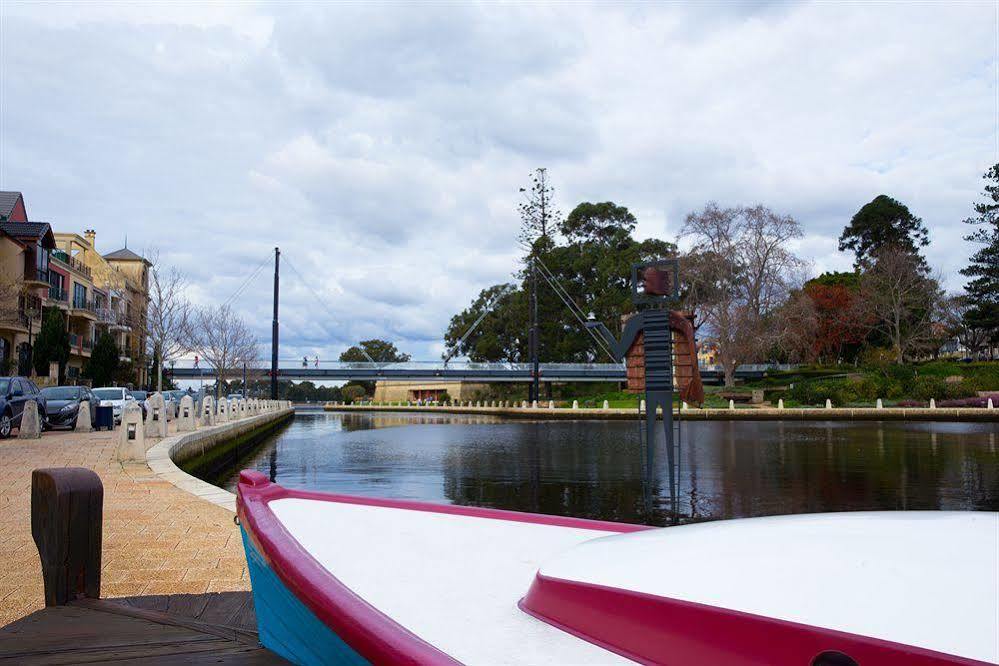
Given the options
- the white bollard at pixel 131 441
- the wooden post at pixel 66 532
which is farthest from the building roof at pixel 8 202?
the wooden post at pixel 66 532

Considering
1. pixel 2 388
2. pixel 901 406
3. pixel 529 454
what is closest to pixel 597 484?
pixel 529 454

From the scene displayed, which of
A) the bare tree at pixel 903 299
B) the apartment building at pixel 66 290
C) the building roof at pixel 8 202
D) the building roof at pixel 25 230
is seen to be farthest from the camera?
the bare tree at pixel 903 299

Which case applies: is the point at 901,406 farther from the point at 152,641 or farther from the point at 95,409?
the point at 152,641

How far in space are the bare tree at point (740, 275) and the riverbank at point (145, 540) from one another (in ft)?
112

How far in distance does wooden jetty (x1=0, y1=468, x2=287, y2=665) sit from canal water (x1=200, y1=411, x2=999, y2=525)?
561 cm

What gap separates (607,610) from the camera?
1369mm

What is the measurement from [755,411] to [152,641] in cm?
3227

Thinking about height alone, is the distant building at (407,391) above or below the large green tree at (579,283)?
below

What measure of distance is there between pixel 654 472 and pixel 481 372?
44022 millimetres

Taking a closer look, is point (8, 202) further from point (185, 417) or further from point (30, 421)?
point (185, 417)

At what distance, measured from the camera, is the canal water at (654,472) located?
8.32 meters

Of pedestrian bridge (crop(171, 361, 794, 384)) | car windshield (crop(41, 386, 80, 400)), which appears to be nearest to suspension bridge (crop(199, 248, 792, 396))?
pedestrian bridge (crop(171, 361, 794, 384))

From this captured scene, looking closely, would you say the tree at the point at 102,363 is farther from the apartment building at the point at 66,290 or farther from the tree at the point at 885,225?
the tree at the point at 885,225

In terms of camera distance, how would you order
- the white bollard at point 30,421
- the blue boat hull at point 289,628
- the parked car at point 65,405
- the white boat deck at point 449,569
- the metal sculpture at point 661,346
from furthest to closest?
the parked car at point 65,405 < the white bollard at point 30,421 < the metal sculpture at point 661,346 < the blue boat hull at point 289,628 < the white boat deck at point 449,569
